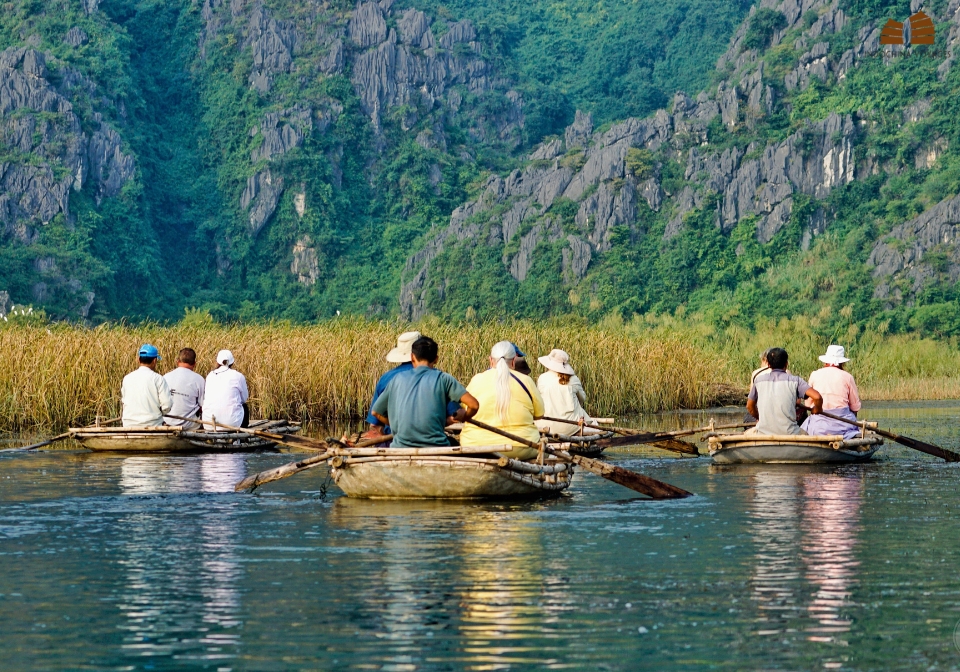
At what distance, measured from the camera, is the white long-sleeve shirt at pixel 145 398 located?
763 inches

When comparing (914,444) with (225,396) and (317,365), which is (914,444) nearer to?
(225,396)

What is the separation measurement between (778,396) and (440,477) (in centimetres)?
560

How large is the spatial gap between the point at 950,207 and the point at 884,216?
14.3ft

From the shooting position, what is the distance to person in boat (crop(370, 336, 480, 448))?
44.9ft

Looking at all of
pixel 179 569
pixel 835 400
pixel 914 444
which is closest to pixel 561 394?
pixel 835 400

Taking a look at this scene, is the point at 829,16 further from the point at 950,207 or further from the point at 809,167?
the point at 950,207

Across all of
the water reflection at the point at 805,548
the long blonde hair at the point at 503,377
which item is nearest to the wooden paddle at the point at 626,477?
the long blonde hair at the point at 503,377

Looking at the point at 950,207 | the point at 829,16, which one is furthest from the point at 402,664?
the point at 829,16

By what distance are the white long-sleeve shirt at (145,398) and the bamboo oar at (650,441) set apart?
15.5 ft

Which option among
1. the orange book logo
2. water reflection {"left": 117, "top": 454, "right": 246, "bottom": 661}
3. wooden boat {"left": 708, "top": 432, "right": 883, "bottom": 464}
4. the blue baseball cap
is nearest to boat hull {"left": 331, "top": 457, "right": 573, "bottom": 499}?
water reflection {"left": 117, "top": 454, "right": 246, "bottom": 661}

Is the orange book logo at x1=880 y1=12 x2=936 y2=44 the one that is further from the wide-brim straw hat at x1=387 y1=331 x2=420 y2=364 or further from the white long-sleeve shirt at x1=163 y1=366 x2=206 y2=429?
the wide-brim straw hat at x1=387 y1=331 x2=420 y2=364

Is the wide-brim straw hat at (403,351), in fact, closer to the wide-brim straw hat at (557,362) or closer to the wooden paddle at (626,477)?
the wooden paddle at (626,477)

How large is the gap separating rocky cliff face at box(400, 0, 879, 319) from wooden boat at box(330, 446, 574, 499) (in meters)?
55.9

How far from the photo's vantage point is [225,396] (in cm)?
2020
